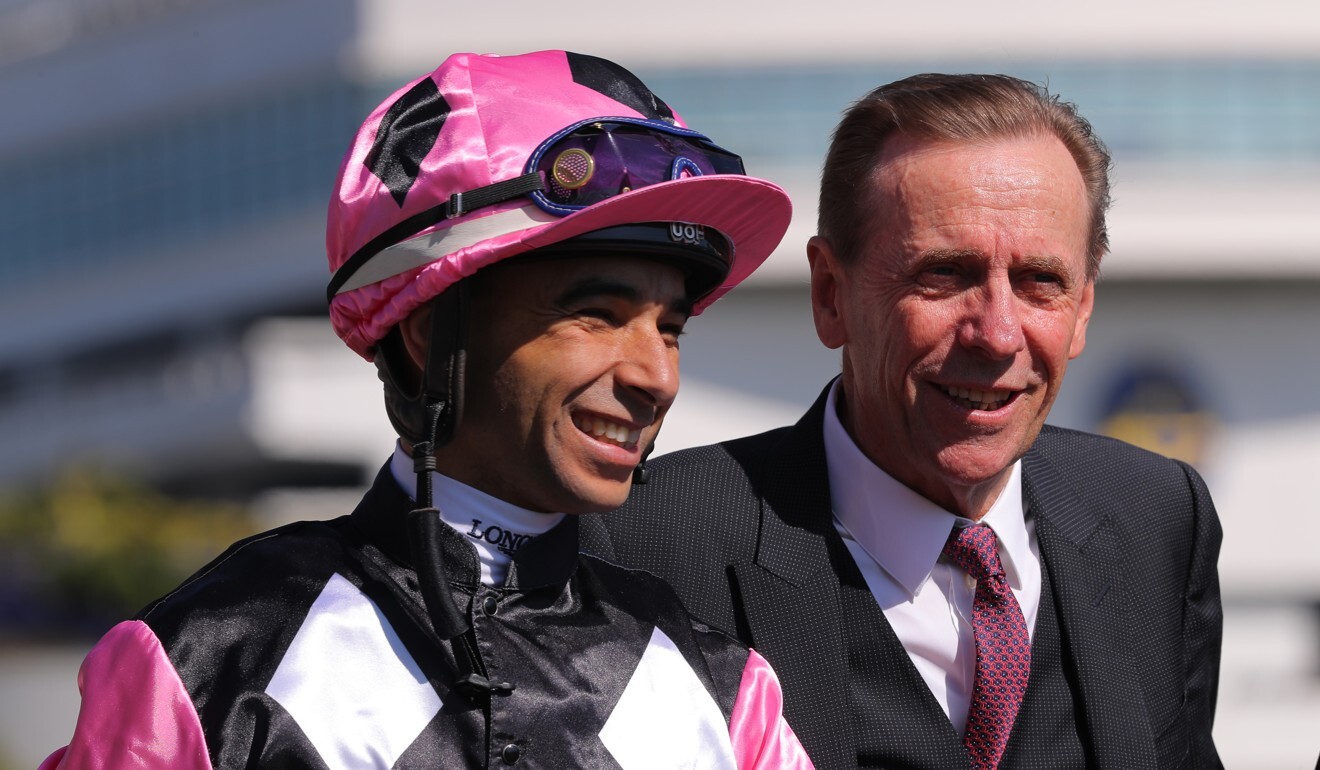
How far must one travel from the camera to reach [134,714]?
2443 millimetres

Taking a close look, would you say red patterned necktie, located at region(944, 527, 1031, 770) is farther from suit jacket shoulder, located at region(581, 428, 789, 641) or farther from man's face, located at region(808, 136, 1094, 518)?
suit jacket shoulder, located at region(581, 428, 789, 641)

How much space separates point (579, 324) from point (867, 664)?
1084 millimetres

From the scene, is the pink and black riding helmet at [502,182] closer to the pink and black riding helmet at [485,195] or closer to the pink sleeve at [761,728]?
the pink and black riding helmet at [485,195]

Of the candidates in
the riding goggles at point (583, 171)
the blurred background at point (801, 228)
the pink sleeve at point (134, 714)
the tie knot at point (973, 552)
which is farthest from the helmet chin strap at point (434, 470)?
the blurred background at point (801, 228)

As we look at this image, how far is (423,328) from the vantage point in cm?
274

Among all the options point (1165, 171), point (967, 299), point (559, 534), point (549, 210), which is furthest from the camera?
point (1165, 171)

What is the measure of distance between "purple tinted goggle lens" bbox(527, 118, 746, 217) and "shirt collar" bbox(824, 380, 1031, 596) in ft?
3.39

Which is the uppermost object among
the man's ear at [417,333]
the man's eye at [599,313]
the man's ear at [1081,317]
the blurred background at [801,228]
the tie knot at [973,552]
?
Answer: the man's eye at [599,313]

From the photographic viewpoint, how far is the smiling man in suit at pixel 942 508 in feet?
11.2

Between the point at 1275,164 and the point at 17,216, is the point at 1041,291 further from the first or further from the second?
the point at 17,216

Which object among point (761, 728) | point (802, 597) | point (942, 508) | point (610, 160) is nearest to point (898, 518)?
point (942, 508)

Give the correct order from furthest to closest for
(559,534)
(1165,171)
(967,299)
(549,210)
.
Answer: (1165,171) → (967,299) → (559,534) → (549,210)

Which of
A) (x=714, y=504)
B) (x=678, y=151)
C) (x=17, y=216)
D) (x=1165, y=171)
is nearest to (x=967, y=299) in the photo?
(x=714, y=504)

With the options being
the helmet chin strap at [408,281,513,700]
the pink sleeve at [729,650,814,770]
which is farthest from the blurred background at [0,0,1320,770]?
the helmet chin strap at [408,281,513,700]
